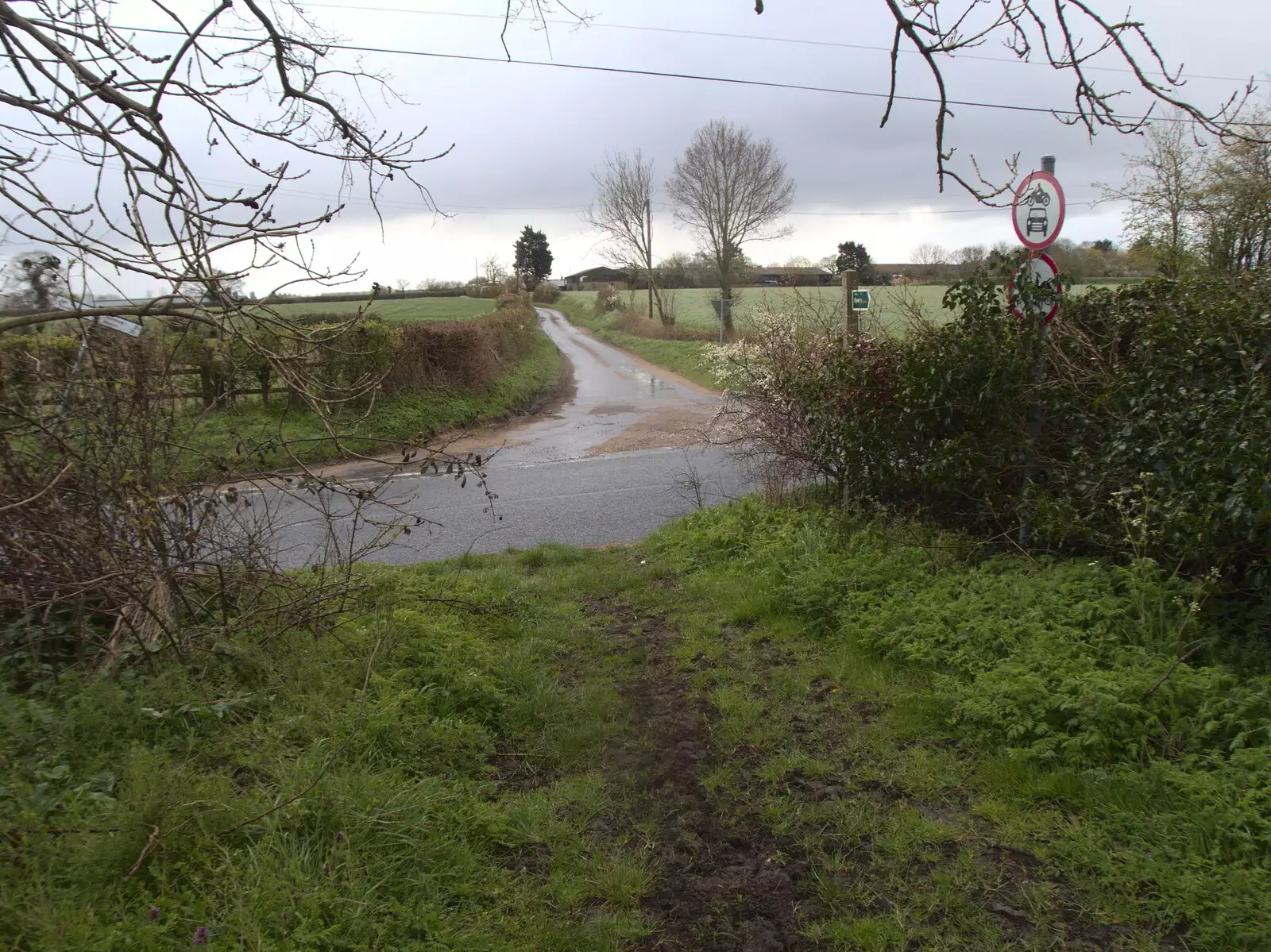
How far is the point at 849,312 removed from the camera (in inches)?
370

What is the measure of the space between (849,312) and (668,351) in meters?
22.7

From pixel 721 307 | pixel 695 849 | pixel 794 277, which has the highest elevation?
pixel 794 277

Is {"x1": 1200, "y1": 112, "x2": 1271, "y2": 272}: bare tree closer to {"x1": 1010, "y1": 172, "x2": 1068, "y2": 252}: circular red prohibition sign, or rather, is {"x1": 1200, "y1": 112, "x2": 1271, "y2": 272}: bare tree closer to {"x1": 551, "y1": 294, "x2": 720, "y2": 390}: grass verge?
{"x1": 551, "y1": 294, "x2": 720, "y2": 390}: grass verge

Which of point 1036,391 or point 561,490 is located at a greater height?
point 1036,391

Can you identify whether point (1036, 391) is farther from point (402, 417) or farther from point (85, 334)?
point (402, 417)

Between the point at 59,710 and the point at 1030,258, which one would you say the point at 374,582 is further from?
the point at 1030,258

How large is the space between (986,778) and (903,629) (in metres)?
1.33

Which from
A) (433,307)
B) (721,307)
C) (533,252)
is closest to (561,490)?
(721,307)

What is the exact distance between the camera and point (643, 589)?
6.67 m

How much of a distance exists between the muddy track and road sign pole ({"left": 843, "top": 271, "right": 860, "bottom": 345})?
466 centimetres

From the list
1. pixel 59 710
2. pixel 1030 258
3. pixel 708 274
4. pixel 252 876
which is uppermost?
pixel 708 274

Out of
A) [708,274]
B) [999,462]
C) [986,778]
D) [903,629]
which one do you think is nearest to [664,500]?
[999,462]

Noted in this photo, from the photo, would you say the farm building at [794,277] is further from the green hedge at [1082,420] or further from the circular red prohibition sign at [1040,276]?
the circular red prohibition sign at [1040,276]

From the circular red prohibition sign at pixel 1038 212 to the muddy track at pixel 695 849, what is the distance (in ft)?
13.2
